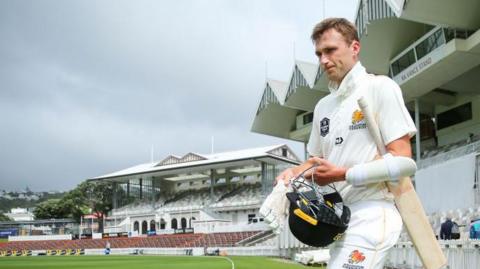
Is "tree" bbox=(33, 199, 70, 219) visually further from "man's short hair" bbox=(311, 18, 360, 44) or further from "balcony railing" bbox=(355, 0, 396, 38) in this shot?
"man's short hair" bbox=(311, 18, 360, 44)

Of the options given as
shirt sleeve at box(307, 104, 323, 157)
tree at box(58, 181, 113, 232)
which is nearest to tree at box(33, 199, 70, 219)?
tree at box(58, 181, 113, 232)

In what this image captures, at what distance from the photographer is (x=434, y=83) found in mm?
37812

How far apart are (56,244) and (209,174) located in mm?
21401

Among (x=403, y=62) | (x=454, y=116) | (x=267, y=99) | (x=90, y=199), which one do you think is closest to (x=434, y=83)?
(x=403, y=62)

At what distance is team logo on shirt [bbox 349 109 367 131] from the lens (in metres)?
2.92

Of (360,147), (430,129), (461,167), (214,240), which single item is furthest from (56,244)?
(360,147)

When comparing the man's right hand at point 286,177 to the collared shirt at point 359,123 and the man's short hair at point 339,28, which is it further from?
the man's short hair at point 339,28

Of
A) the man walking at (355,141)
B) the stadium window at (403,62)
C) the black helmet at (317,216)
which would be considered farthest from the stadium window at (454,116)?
the black helmet at (317,216)

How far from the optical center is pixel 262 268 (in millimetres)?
21453

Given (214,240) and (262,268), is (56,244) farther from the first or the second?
(262,268)

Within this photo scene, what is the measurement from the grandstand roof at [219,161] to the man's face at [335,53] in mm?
66718

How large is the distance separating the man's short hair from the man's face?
0.02 m

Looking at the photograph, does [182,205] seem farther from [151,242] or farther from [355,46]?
[355,46]

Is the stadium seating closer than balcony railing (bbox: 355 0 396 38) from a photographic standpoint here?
No
